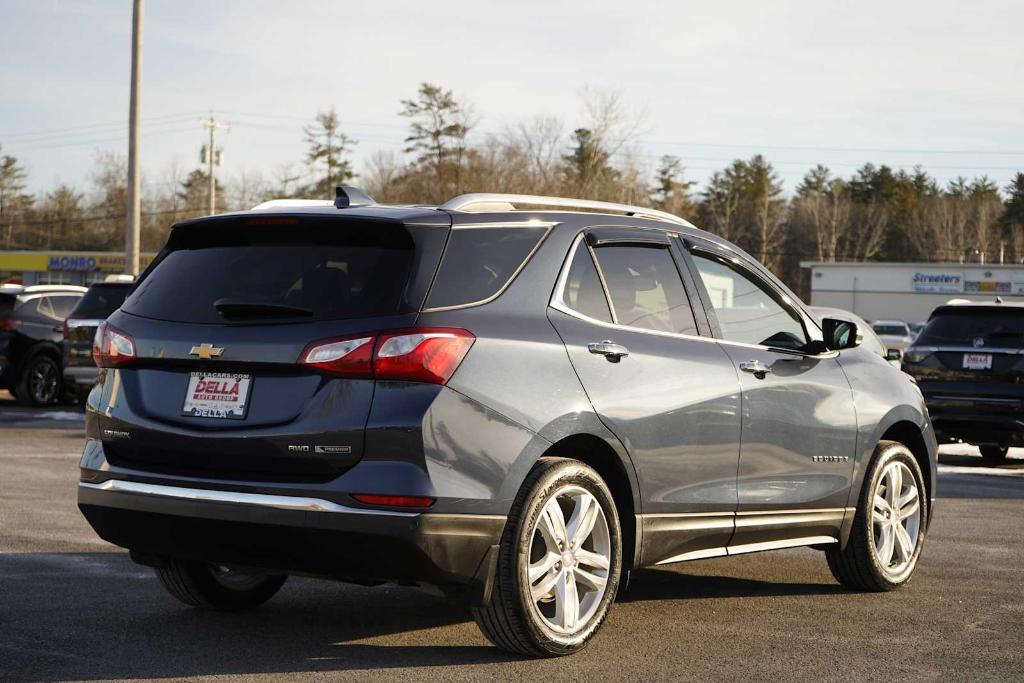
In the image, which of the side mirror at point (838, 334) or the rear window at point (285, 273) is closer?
the rear window at point (285, 273)

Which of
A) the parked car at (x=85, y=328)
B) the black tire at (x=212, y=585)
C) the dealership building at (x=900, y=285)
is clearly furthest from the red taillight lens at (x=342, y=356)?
the dealership building at (x=900, y=285)

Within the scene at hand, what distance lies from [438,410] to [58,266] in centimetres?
9437

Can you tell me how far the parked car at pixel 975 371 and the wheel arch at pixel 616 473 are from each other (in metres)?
9.36

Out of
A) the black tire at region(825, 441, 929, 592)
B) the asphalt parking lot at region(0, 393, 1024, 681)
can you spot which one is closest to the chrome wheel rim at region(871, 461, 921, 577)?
the black tire at region(825, 441, 929, 592)

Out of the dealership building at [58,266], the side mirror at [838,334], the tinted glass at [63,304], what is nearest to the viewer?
the side mirror at [838,334]

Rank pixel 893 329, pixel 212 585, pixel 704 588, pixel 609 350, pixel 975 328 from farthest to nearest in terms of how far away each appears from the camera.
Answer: pixel 893 329, pixel 975 328, pixel 704 588, pixel 212 585, pixel 609 350

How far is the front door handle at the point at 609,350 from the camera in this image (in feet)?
18.2

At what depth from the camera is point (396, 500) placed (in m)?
4.80

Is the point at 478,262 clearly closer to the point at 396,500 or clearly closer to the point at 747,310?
the point at 396,500

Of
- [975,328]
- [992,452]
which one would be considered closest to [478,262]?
Result: [975,328]

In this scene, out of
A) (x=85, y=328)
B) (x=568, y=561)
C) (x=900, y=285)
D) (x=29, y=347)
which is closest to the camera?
(x=568, y=561)

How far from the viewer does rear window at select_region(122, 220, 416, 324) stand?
504 cm

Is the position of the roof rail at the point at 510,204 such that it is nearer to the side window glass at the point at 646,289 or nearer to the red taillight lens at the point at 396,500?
the side window glass at the point at 646,289

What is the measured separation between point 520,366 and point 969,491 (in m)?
8.23
